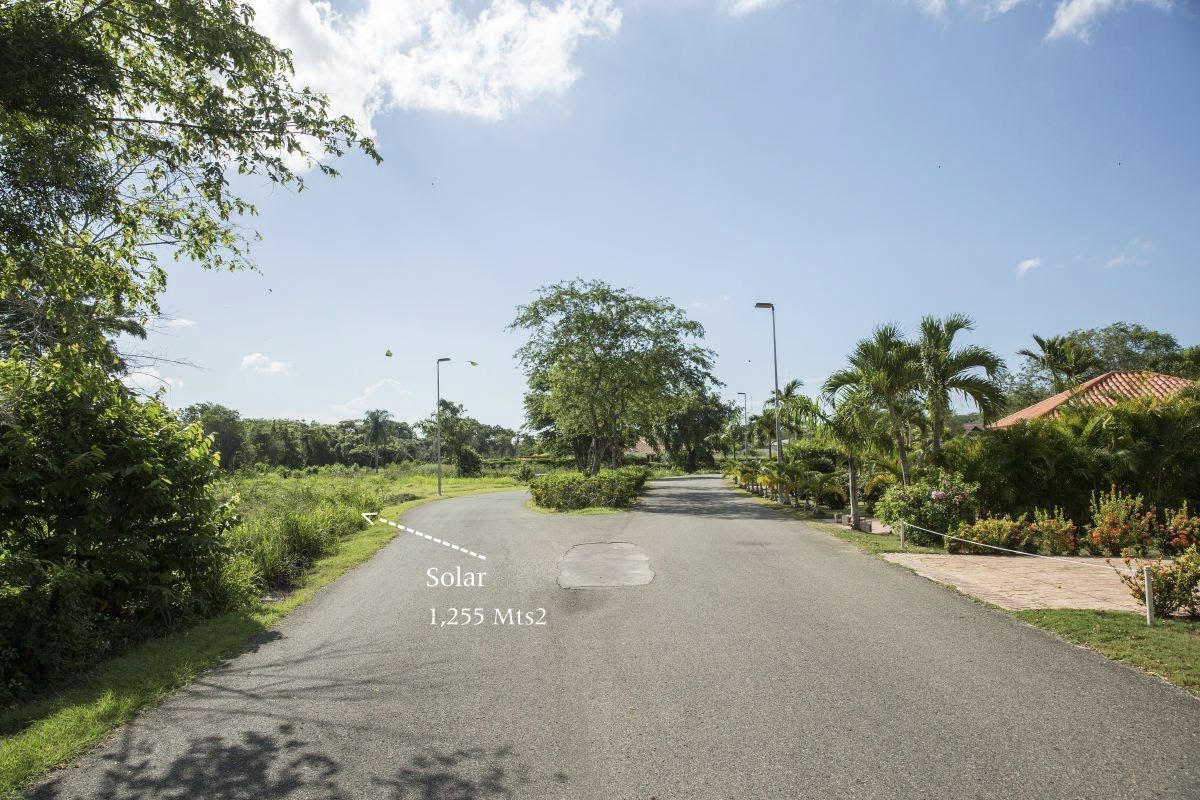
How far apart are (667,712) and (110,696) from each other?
4.68 metres

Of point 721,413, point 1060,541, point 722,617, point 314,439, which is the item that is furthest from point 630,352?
point 314,439

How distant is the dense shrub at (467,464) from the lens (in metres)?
64.4

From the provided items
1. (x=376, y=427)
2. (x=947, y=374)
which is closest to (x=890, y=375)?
(x=947, y=374)

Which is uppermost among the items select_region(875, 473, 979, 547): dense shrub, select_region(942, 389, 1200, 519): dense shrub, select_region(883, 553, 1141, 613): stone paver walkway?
select_region(942, 389, 1200, 519): dense shrub

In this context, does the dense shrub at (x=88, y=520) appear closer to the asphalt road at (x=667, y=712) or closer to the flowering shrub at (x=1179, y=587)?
the asphalt road at (x=667, y=712)

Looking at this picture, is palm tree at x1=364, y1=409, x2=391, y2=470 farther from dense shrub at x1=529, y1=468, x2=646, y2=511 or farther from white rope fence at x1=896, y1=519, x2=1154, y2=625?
white rope fence at x1=896, y1=519, x2=1154, y2=625

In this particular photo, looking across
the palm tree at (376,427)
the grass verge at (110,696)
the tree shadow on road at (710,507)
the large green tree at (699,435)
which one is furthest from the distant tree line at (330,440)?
the grass verge at (110,696)

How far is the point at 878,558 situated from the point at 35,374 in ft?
42.3

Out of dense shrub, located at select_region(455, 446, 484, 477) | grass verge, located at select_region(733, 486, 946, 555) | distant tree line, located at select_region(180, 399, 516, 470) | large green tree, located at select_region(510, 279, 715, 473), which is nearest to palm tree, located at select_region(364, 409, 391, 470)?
distant tree line, located at select_region(180, 399, 516, 470)

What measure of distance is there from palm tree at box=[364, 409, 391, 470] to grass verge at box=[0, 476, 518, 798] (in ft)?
263

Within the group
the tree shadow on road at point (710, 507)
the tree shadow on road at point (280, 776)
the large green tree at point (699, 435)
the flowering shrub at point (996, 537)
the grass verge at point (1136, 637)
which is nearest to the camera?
the tree shadow on road at point (280, 776)

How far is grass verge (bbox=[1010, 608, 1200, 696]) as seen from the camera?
18.7ft

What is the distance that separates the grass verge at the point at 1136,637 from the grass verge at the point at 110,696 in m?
8.41

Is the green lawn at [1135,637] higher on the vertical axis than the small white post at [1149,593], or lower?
lower
